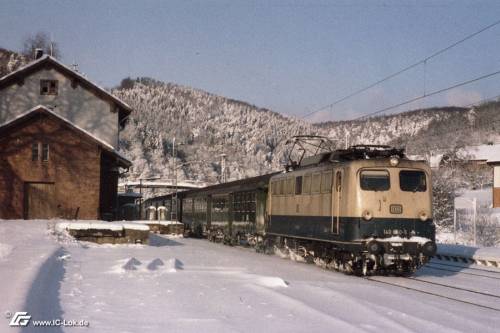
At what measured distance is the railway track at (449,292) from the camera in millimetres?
12836

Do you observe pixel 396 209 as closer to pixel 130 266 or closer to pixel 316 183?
pixel 316 183

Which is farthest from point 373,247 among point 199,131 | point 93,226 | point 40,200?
point 199,131

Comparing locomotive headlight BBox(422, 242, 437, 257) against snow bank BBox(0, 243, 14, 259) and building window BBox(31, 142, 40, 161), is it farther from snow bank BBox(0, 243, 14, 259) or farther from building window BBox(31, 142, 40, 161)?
building window BBox(31, 142, 40, 161)

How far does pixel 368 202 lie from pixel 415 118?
163m

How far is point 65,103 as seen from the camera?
41.7 m

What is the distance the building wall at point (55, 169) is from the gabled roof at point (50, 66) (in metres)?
9.02

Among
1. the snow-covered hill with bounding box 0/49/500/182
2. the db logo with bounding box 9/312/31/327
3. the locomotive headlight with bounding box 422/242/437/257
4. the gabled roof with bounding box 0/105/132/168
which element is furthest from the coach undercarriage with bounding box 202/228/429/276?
the snow-covered hill with bounding box 0/49/500/182

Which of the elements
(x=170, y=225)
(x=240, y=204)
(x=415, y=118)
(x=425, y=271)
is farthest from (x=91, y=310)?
(x=415, y=118)

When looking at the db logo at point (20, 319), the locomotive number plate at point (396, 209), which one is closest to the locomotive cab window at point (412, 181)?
the locomotive number plate at point (396, 209)

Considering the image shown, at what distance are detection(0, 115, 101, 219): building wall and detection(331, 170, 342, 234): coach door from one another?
19019 millimetres

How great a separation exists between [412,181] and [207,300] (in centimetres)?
861

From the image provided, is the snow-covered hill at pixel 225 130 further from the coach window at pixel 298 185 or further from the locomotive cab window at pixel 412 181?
the locomotive cab window at pixel 412 181

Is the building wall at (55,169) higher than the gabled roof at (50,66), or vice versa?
the gabled roof at (50,66)

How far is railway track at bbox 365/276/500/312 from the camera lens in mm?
12836
